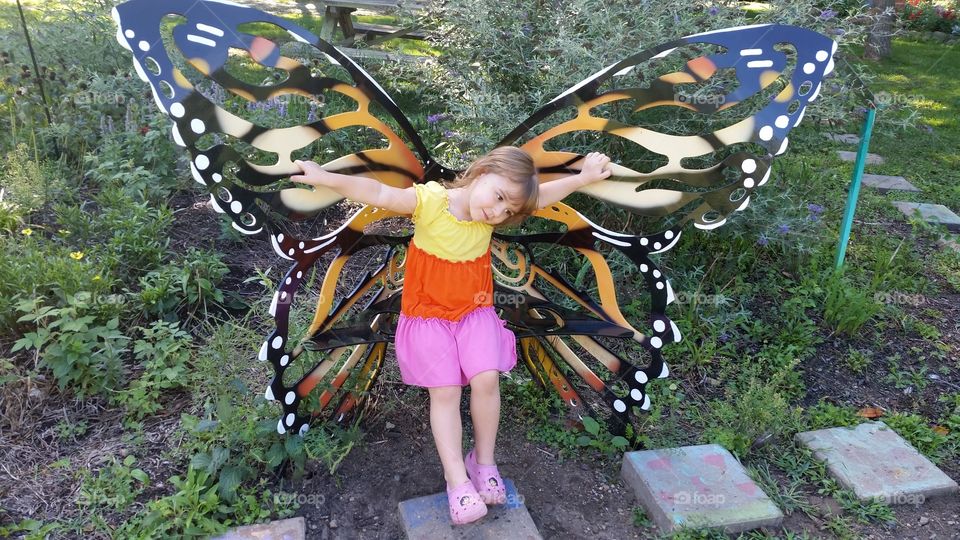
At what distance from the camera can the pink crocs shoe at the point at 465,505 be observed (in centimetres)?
207

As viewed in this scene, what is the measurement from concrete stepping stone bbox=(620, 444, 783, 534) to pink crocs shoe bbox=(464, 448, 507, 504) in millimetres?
488

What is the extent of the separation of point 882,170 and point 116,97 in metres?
5.36

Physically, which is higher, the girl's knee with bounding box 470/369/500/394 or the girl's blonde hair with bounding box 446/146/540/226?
the girl's blonde hair with bounding box 446/146/540/226

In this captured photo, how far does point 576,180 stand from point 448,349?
2.23 ft

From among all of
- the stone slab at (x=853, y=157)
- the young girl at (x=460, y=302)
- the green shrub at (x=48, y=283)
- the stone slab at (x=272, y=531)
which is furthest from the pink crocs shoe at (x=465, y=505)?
the stone slab at (x=853, y=157)

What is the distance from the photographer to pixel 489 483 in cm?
219

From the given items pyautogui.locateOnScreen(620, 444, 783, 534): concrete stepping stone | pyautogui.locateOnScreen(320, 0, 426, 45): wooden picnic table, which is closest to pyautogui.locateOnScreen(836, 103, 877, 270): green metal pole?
pyautogui.locateOnScreen(620, 444, 783, 534): concrete stepping stone

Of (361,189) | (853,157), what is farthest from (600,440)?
(853,157)

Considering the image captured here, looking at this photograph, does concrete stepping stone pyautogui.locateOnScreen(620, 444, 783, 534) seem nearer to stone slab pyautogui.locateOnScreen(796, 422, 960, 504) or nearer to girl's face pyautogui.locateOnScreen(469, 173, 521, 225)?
stone slab pyautogui.locateOnScreen(796, 422, 960, 504)

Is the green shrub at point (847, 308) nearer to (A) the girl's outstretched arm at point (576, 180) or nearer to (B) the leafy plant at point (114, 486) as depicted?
(A) the girl's outstretched arm at point (576, 180)

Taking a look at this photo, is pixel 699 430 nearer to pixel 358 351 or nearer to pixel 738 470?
pixel 738 470

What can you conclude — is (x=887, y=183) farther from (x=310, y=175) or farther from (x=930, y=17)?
(x=930, y=17)

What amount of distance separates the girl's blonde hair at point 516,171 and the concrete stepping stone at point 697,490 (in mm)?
995

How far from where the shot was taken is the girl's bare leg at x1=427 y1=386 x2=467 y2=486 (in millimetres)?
2109
